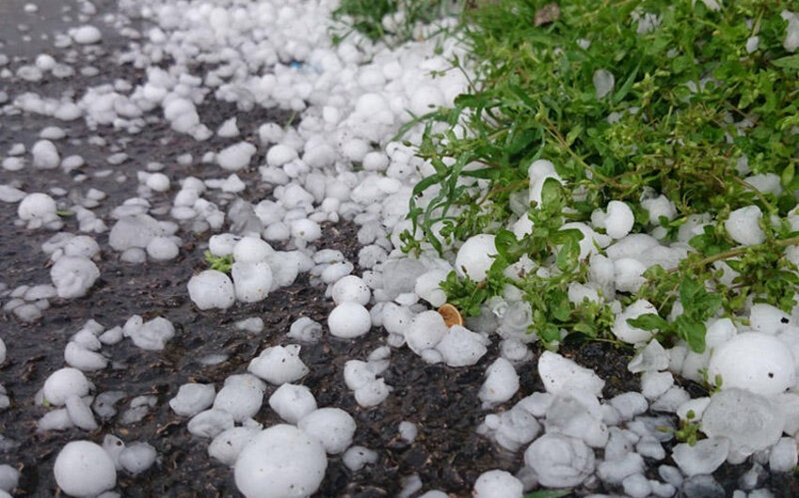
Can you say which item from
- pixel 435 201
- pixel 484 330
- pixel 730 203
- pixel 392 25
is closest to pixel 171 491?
pixel 484 330

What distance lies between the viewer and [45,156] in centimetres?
212

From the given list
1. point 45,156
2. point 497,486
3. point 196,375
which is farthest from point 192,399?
point 45,156

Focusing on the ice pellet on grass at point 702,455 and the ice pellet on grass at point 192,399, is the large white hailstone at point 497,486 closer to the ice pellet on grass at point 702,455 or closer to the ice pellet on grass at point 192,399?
the ice pellet on grass at point 702,455

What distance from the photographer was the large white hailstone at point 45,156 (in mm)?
2109

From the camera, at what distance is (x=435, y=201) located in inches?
63.8

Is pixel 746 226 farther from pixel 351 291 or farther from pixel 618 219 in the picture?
pixel 351 291

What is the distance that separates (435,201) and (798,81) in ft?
2.41

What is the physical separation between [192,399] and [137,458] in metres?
0.15

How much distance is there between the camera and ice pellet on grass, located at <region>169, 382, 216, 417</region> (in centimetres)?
134

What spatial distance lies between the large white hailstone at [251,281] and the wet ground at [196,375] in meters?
0.02

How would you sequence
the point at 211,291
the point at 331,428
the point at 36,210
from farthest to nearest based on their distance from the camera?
1. the point at 36,210
2. the point at 211,291
3. the point at 331,428

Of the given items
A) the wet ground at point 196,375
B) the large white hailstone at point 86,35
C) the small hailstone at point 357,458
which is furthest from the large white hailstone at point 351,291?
the large white hailstone at point 86,35

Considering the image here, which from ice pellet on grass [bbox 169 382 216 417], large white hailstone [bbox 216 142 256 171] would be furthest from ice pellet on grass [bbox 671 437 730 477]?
large white hailstone [bbox 216 142 256 171]

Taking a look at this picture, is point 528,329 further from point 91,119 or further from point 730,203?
point 91,119
